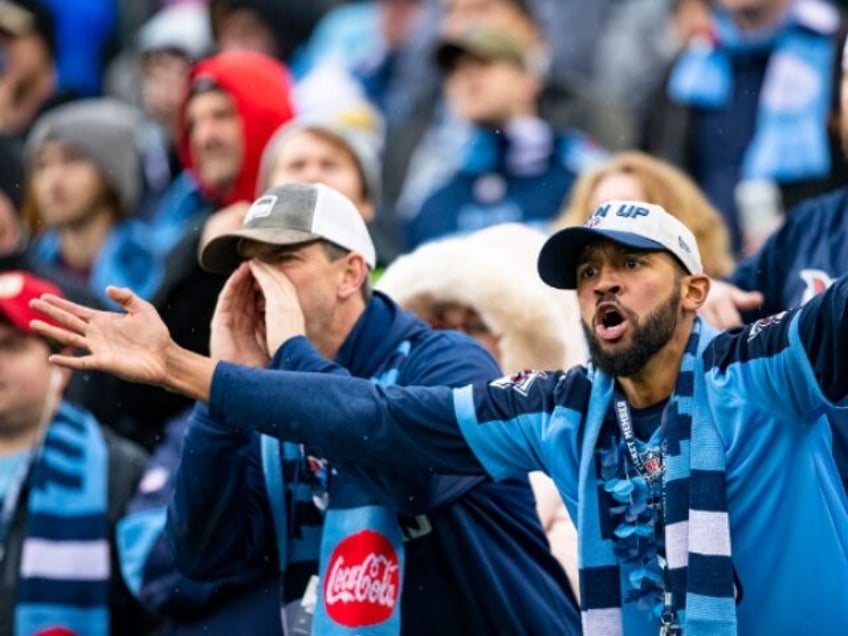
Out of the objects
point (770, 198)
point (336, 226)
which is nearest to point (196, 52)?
point (770, 198)

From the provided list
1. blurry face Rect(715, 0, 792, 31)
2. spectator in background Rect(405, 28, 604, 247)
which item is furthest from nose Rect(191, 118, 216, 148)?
blurry face Rect(715, 0, 792, 31)

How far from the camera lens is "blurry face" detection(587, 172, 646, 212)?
8047 mm

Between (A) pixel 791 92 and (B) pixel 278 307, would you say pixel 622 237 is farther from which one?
(A) pixel 791 92

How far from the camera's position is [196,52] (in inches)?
485

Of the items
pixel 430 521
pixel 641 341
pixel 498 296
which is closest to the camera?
pixel 641 341

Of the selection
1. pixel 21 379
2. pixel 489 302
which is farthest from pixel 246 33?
pixel 489 302

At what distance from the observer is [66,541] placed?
7.77 m

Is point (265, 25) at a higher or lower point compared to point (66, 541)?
higher

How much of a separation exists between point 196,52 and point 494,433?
22.6ft

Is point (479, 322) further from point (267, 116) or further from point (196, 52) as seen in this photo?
point (196, 52)

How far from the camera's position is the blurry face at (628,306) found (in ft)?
18.3

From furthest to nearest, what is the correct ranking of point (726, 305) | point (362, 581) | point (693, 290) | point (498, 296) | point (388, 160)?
point (388, 160) < point (498, 296) < point (726, 305) < point (362, 581) < point (693, 290)

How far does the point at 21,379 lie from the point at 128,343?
7.07 feet

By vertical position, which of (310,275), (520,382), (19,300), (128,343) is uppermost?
(19,300)
